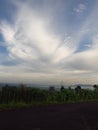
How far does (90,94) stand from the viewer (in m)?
30.7

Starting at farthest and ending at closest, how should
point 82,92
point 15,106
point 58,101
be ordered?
point 82,92 < point 58,101 < point 15,106

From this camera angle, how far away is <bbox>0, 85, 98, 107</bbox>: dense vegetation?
749 inches

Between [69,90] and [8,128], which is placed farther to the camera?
[69,90]

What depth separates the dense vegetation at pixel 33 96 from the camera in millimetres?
19031

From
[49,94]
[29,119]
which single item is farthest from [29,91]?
[29,119]

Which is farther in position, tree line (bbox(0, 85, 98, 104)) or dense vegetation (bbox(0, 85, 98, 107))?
tree line (bbox(0, 85, 98, 104))

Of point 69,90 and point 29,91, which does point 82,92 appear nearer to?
point 69,90

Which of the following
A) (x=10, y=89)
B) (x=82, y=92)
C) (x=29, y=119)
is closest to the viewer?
(x=29, y=119)

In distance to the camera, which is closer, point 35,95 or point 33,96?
point 33,96

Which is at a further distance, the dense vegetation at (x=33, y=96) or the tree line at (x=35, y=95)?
the tree line at (x=35, y=95)

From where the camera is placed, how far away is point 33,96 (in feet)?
69.4

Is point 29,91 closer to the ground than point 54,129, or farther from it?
farther from it

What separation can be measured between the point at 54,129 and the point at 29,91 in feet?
36.5

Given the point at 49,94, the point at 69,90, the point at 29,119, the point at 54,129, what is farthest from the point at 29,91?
the point at 54,129
